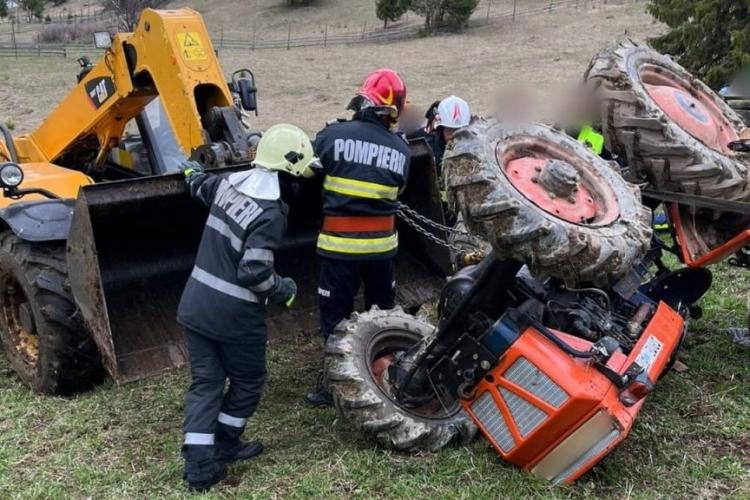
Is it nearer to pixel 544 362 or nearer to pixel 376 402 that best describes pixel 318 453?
pixel 376 402

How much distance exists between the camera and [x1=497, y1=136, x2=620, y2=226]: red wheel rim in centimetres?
355

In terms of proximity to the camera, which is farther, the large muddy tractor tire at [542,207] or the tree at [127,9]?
the tree at [127,9]

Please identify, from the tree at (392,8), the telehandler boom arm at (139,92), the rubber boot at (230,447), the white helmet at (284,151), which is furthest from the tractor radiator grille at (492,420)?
the tree at (392,8)

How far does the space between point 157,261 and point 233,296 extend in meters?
Result: 1.52

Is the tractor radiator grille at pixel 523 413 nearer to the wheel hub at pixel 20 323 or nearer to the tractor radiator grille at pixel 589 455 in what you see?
the tractor radiator grille at pixel 589 455

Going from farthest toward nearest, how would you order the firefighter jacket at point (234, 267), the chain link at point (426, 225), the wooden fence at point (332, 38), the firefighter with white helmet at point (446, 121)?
the wooden fence at point (332, 38)
the firefighter with white helmet at point (446, 121)
the chain link at point (426, 225)
the firefighter jacket at point (234, 267)

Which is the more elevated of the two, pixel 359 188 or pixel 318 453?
pixel 359 188

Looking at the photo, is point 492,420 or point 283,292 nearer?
point 492,420

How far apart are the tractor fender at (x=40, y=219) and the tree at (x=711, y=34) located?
9444mm

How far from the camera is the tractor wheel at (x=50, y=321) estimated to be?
462cm

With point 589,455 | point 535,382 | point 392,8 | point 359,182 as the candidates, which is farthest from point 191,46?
point 392,8

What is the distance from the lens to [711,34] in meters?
12.2

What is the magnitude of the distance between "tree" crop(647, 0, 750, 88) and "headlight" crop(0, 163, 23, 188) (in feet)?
31.5

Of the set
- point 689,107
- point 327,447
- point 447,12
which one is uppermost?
point 689,107
